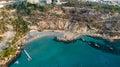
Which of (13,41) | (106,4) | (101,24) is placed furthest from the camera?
(106,4)

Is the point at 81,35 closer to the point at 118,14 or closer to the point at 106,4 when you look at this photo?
the point at 118,14

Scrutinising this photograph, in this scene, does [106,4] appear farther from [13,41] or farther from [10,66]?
[10,66]

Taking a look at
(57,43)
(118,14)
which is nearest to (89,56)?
(57,43)

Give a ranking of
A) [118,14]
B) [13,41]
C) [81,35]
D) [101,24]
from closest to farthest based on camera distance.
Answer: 1. [13,41]
2. [81,35]
3. [101,24]
4. [118,14]

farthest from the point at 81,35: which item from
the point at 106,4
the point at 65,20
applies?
the point at 106,4

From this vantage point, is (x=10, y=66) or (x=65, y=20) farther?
(x=65, y=20)

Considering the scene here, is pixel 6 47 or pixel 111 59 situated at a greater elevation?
pixel 6 47

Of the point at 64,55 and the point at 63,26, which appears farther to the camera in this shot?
the point at 63,26

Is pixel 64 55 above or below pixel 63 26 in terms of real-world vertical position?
below
